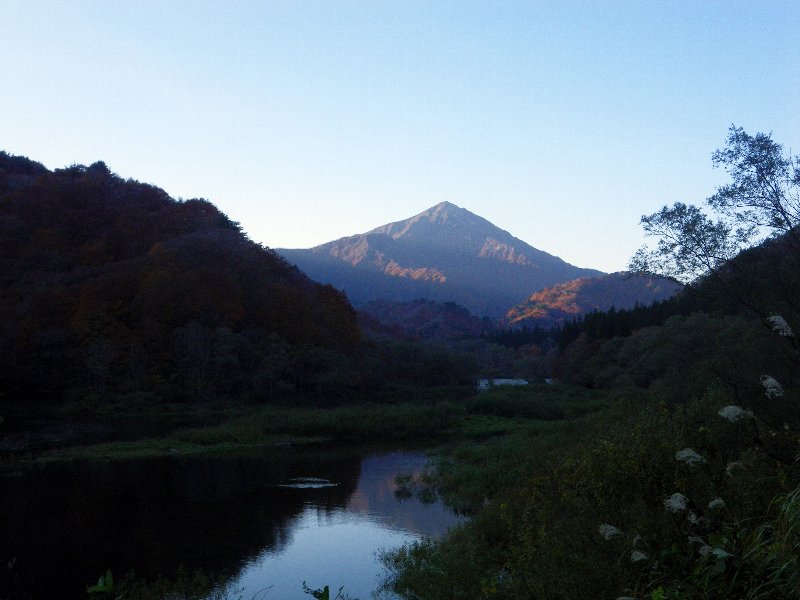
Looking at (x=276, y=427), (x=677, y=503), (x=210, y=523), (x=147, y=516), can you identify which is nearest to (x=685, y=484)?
(x=677, y=503)

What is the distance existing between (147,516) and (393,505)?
282 inches

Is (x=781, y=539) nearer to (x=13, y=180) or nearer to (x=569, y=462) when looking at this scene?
(x=569, y=462)

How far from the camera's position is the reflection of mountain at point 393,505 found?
1991 centimetres

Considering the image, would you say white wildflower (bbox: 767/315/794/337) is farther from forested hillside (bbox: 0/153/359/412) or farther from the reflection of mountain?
forested hillside (bbox: 0/153/359/412)

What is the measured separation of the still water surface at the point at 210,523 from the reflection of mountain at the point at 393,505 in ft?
0.12

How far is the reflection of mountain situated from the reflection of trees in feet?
1.87

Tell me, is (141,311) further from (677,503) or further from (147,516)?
(677,503)

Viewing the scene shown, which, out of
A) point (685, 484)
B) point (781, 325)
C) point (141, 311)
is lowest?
point (685, 484)

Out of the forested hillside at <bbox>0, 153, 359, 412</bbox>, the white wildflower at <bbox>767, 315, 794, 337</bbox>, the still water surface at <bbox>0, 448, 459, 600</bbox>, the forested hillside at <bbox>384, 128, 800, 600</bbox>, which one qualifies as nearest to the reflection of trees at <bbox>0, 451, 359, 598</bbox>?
the still water surface at <bbox>0, 448, 459, 600</bbox>

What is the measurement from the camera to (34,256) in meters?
59.7

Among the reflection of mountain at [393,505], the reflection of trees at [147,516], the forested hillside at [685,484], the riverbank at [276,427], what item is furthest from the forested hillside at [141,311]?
the forested hillside at [685,484]

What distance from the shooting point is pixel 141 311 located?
53.6 m

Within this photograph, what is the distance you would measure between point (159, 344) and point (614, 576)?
48.5 metres

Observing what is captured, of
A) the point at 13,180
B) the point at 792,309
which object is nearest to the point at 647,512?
the point at 792,309
